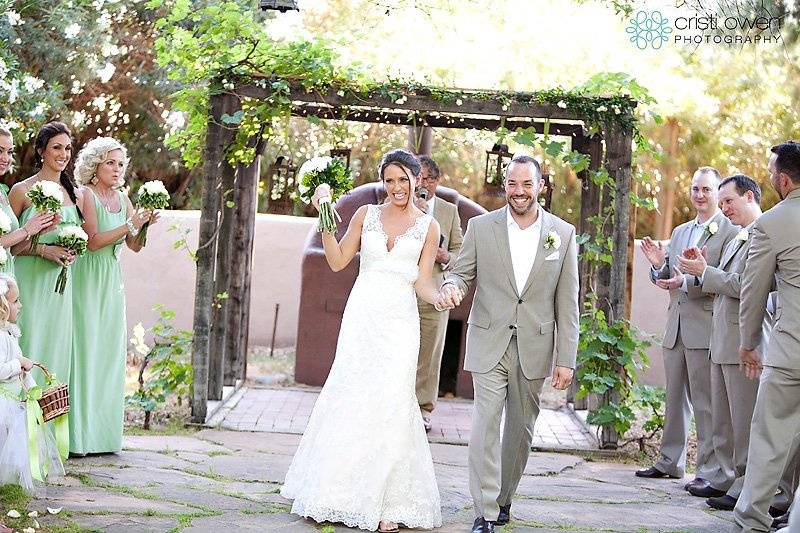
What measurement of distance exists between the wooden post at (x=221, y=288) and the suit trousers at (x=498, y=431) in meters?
4.03

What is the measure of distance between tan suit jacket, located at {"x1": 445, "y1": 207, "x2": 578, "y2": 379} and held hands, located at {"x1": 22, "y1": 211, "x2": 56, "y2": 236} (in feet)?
7.62

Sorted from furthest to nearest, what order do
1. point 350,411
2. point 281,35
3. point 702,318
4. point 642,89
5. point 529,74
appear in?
point 529,74 → point 281,35 → point 642,89 → point 702,318 → point 350,411

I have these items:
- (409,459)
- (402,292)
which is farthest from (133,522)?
(402,292)

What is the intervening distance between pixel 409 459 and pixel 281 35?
36.2 feet

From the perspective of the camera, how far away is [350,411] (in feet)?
19.1

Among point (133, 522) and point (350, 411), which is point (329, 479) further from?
point (133, 522)

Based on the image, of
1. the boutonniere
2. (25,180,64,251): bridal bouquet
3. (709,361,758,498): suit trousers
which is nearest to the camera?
the boutonniere

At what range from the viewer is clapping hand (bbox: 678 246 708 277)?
6.75 meters

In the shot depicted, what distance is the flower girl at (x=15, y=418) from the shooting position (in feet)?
18.4

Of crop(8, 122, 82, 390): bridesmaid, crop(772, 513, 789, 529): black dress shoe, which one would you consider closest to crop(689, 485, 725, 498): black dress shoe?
crop(772, 513, 789, 529): black dress shoe

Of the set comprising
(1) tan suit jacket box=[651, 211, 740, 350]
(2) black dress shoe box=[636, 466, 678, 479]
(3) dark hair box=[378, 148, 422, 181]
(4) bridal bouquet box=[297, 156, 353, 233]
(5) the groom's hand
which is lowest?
(2) black dress shoe box=[636, 466, 678, 479]

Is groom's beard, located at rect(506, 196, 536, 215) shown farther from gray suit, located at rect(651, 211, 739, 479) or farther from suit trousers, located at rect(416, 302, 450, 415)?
suit trousers, located at rect(416, 302, 450, 415)

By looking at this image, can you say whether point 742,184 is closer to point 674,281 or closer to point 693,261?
point 693,261

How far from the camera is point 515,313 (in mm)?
5793
